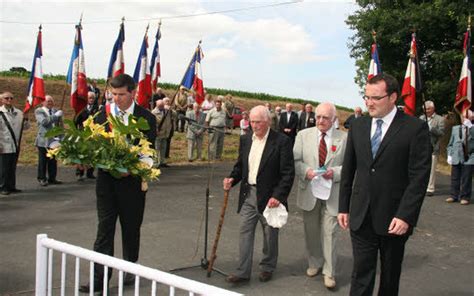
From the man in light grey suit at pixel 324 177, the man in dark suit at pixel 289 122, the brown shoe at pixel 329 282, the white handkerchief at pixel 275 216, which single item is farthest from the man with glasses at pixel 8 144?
the man in dark suit at pixel 289 122

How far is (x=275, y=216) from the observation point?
5.72 metres

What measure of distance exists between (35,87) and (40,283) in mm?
11284

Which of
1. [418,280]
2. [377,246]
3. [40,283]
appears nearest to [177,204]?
[418,280]

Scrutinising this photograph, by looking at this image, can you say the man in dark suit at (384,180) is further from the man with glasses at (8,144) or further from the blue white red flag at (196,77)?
the blue white red flag at (196,77)

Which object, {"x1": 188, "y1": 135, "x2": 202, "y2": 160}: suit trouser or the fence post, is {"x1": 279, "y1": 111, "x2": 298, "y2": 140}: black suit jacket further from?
the fence post

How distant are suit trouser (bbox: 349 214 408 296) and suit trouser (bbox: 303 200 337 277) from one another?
1.51 meters

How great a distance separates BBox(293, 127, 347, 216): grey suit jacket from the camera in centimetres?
603

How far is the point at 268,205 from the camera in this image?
5.76m

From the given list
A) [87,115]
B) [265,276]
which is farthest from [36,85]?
[265,276]

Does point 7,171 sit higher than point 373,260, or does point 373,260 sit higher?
point 373,260

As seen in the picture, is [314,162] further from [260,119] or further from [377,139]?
[377,139]

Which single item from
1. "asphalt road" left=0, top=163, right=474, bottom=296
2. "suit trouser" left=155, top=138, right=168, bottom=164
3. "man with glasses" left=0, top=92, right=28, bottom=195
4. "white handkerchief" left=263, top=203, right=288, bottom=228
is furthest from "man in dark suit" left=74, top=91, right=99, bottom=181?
"white handkerchief" left=263, top=203, right=288, bottom=228

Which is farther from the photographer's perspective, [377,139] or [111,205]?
[111,205]

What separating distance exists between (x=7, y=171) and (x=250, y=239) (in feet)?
23.8
